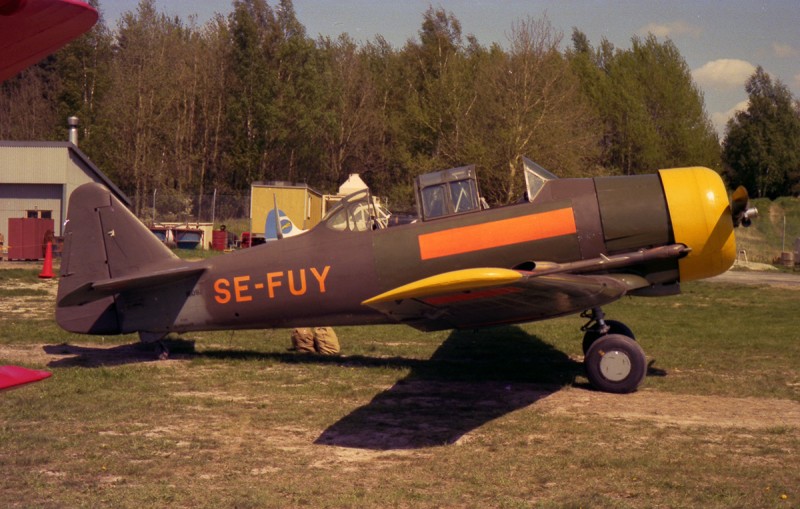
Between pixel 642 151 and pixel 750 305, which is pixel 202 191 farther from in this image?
pixel 750 305

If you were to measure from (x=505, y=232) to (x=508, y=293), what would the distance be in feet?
5.38

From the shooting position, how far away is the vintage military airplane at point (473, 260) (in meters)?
8.48

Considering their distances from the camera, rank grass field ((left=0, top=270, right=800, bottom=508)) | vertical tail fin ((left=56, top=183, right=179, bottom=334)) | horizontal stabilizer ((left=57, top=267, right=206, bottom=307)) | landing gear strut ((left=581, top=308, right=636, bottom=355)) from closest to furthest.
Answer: grass field ((left=0, top=270, right=800, bottom=508)) → landing gear strut ((left=581, top=308, right=636, bottom=355)) → horizontal stabilizer ((left=57, top=267, right=206, bottom=307)) → vertical tail fin ((left=56, top=183, right=179, bottom=334))

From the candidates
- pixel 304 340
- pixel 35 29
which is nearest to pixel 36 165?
pixel 304 340

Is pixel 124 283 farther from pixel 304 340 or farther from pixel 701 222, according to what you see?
pixel 701 222

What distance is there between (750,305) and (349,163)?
148 ft

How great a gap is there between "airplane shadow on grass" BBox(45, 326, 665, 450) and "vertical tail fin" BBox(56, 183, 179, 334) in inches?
23.4

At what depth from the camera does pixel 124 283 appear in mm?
9633

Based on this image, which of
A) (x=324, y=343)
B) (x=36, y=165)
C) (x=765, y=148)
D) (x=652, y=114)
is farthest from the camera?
(x=765, y=148)

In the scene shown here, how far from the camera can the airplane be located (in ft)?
8.59

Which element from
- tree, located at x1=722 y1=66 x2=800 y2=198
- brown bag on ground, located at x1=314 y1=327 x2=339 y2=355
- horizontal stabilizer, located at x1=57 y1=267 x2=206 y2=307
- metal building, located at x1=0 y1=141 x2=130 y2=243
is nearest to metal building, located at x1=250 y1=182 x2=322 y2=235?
metal building, located at x1=0 y1=141 x2=130 y2=243

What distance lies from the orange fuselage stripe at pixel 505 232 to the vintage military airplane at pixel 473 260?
0.04 ft

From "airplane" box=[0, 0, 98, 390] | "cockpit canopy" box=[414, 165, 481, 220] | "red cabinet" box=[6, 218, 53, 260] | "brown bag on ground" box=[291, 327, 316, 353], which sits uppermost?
"red cabinet" box=[6, 218, 53, 260]

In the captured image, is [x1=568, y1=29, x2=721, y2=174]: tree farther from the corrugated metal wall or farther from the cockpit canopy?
the cockpit canopy
